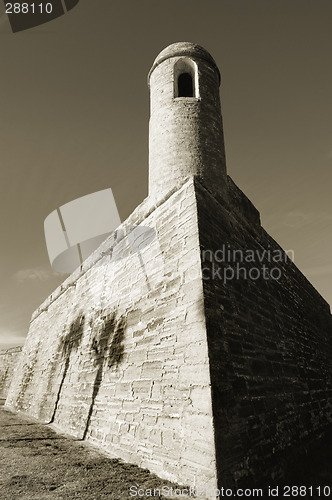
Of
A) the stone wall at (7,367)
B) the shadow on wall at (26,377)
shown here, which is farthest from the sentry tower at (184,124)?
the stone wall at (7,367)

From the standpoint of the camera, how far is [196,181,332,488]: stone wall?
296cm

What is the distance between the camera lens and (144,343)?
13.4ft

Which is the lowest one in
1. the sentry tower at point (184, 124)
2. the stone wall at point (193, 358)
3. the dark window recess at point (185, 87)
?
the stone wall at point (193, 358)

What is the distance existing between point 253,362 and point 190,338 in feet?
3.37

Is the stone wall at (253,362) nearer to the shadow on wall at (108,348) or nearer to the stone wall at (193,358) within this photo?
the stone wall at (193,358)

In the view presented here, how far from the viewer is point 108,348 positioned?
5012 mm

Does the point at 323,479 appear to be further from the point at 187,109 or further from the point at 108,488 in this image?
the point at 187,109

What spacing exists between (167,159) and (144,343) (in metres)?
3.41

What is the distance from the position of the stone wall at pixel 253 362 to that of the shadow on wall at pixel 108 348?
1.91m

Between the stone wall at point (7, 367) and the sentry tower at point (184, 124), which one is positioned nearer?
the sentry tower at point (184, 124)

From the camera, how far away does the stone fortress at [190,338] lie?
9.94 feet

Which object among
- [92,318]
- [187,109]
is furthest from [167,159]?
[92,318]

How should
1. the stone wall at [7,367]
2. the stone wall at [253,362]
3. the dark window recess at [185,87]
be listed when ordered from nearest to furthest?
the stone wall at [253,362] → the dark window recess at [185,87] → the stone wall at [7,367]

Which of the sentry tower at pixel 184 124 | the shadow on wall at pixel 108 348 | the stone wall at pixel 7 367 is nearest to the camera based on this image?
the shadow on wall at pixel 108 348
